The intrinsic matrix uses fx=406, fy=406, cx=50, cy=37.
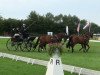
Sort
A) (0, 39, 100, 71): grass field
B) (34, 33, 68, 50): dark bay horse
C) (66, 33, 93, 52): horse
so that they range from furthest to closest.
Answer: (66, 33, 93, 52): horse → (34, 33, 68, 50): dark bay horse → (0, 39, 100, 71): grass field

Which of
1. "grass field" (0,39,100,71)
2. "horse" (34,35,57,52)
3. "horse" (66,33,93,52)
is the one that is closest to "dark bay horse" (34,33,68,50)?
"horse" (34,35,57,52)

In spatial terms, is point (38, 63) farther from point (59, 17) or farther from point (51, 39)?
point (59, 17)

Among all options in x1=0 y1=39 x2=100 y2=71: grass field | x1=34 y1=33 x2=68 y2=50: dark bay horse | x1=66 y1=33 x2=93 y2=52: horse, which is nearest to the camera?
x1=0 y1=39 x2=100 y2=71: grass field

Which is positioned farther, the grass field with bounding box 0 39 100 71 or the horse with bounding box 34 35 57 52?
the horse with bounding box 34 35 57 52

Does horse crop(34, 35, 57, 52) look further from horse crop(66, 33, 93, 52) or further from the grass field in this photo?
the grass field

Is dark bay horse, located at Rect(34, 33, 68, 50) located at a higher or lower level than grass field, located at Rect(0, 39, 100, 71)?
higher

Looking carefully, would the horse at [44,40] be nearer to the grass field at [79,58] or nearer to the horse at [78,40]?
the horse at [78,40]

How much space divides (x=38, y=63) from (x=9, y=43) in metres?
14.2

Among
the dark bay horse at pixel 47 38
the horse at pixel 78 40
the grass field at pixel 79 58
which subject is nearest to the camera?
the grass field at pixel 79 58

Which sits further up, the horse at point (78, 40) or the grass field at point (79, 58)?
the horse at point (78, 40)

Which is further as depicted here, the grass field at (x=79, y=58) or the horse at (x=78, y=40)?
the horse at (x=78, y=40)

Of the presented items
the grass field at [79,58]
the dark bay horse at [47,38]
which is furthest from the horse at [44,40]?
the grass field at [79,58]

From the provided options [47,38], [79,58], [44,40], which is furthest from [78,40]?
[79,58]

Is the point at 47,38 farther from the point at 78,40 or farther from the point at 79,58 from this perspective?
the point at 79,58
